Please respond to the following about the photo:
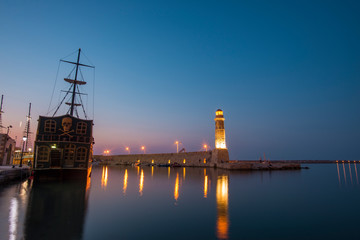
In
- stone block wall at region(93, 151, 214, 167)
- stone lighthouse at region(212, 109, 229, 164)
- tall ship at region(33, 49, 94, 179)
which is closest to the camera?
tall ship at region(33, 49, 94, 179)

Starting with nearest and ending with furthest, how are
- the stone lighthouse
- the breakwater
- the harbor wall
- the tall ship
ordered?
the tall ship
the breakwater
the stone lighthouse
the harbor wall

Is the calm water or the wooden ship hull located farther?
the wooden ship hull

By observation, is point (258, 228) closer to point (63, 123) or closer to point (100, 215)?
point (100, 215)

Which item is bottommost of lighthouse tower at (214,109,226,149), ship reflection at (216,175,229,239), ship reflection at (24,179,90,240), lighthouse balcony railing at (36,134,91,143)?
ship reflection at (216,175,229,239)

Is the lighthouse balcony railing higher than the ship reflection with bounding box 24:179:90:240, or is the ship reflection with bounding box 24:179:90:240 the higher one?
the lighthouse balcony railing

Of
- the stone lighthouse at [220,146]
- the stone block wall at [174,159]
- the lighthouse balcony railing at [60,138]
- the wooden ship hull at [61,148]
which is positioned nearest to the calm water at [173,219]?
the wooden ship hull at [61,148]

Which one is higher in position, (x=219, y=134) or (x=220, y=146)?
(x=219, y=134)

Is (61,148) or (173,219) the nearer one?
(173,219)

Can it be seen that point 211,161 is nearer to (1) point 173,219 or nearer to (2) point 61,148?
(2) point 61,148

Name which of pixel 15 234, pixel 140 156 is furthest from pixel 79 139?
pixel 140 156

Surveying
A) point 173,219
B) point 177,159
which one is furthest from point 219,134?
point 173,219

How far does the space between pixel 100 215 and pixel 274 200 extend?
14335 millimetres

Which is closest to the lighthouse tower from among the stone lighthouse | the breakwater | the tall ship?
the stone lighthouse

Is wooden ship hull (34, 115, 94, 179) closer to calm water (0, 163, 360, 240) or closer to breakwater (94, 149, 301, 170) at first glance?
calm water (0, 163, 360, 240)
